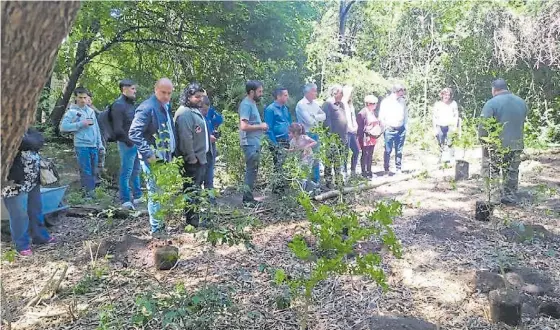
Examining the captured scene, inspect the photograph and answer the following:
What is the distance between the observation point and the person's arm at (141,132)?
4.59 meters

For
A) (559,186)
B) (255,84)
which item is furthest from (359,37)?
(255,84)

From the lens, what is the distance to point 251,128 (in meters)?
5.85

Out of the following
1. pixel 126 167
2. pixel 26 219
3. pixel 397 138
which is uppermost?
pixel 126 167

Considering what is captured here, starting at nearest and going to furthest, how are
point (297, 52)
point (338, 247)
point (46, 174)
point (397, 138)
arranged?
point (338, 247) → point (46, 174) → point (397, 138) → point (297, 52)

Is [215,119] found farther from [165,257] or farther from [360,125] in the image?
[165,257]

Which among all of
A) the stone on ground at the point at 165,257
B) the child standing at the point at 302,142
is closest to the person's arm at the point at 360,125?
the child standing at the point at 302,142

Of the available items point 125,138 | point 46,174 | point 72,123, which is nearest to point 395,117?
point 125,138

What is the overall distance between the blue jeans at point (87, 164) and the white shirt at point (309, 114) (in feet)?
9.43

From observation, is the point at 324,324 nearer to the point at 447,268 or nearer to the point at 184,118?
the point at 447,268

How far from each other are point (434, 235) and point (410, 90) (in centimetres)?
1073

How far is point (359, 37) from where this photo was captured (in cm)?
1859

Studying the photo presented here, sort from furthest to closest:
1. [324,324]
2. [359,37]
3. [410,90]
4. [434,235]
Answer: [359,37]
[410,90]
[434,235]
[324,324]

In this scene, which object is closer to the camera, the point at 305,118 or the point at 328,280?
the point at 328,280

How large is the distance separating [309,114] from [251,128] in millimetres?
1242
